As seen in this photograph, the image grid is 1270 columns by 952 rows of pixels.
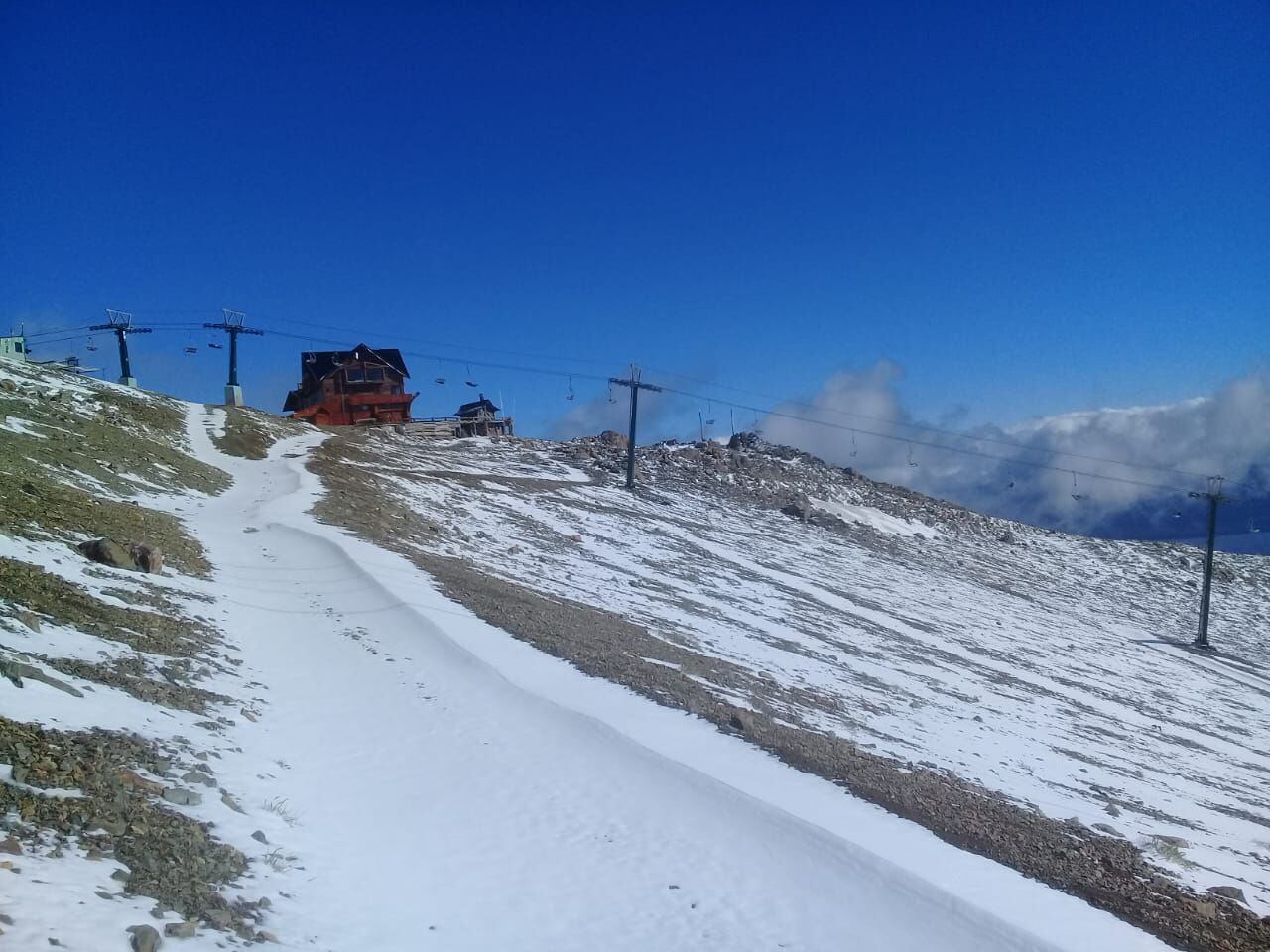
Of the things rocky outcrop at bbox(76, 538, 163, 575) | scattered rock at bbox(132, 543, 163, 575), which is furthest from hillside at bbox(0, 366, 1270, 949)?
scattered rock at bbox(132, 543, 163, 575)

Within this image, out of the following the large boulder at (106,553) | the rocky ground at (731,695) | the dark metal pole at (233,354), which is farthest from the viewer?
the dark metal pole at (233,354)

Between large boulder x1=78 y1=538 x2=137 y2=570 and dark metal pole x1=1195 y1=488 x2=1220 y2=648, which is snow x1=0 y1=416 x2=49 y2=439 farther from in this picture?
dark metal pole x1=1195 y1=488 x2=1220 y2=648

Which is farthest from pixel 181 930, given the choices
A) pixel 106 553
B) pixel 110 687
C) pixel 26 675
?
pixel 106 553

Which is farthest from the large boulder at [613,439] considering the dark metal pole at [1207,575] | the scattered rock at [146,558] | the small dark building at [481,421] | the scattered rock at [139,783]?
the scattered rock at [139,783]

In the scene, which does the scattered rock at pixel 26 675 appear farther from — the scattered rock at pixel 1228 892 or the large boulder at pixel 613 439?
the large boulder at pixel 613 439

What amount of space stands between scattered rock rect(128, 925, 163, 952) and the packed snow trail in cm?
110

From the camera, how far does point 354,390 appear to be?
71562mm

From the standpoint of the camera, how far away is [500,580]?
877 inches

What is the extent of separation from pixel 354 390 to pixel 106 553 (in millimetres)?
59907

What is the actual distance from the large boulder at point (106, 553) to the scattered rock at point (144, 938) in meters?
10.7

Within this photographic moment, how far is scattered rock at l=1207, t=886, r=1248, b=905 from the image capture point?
10.1 metres

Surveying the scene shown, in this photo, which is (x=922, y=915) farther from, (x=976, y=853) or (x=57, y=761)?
(x=57, y=761)

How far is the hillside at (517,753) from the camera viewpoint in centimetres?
722

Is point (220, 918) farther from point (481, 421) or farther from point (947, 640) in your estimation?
point (481, 421)
